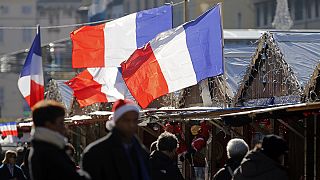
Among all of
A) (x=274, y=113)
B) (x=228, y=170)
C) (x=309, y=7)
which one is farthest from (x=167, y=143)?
(x=309, y=7)

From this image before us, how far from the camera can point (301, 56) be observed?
17.5 m

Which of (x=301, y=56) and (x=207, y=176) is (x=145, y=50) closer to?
(x=207, y=176)

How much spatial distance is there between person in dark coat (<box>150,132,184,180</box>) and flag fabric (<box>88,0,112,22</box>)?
9459 centimetres

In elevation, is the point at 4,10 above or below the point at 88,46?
above

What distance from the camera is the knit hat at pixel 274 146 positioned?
10.1 meters

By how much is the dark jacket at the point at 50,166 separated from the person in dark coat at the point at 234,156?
142 inches

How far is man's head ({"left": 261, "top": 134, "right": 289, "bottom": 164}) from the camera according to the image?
1012 cm

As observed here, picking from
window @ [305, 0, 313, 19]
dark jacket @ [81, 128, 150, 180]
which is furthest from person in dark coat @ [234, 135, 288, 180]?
window @ [305, 0, 313, 19]

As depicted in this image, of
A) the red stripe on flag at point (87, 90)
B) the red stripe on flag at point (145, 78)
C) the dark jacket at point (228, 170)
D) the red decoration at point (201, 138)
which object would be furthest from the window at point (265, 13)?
the dark jacket at point (228, 170)

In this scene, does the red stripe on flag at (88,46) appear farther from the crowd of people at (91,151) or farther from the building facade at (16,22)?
the building facade at (16,22)

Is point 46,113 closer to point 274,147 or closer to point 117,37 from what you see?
point 274,147

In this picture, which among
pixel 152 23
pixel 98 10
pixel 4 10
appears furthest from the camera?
pixel 4 10

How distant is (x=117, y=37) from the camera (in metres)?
24.4

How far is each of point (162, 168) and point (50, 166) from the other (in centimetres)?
397
